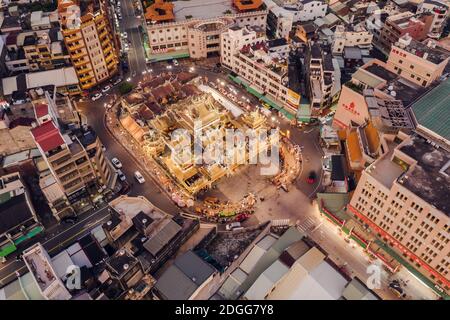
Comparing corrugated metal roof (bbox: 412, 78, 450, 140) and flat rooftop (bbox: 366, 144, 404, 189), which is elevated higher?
corrugated metal roof (bbox: 412, 78, 450, 140)

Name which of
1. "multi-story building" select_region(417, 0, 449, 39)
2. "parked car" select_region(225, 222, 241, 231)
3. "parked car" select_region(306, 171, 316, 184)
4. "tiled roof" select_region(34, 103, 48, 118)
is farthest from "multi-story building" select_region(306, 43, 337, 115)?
"tiled roof" select_region(34, 103, 48, 118)

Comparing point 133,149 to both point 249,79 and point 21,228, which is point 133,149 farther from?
point 249,79

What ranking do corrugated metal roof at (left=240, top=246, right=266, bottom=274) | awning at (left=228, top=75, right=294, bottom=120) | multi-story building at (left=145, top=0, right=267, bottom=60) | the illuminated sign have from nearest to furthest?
corrugated metal roof at (left=240, top=246, right=266, bottom=274) < the illuminated sign < awning at (left=228, top=75, right=294, bottom=120) < multi-story building at (left=145, top=0, right=267, bottom=60)

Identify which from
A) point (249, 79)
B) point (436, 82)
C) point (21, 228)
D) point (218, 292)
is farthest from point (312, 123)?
point (21, 228)

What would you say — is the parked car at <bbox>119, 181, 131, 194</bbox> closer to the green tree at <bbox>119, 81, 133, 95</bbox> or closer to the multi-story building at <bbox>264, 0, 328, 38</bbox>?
the green tree at <bbox>119, 81, 133, 95</bbox>

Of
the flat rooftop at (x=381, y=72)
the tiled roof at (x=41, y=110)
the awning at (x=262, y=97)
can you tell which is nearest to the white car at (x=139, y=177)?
the tiled roof at (x=41, y=110)

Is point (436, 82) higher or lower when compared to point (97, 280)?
higher
